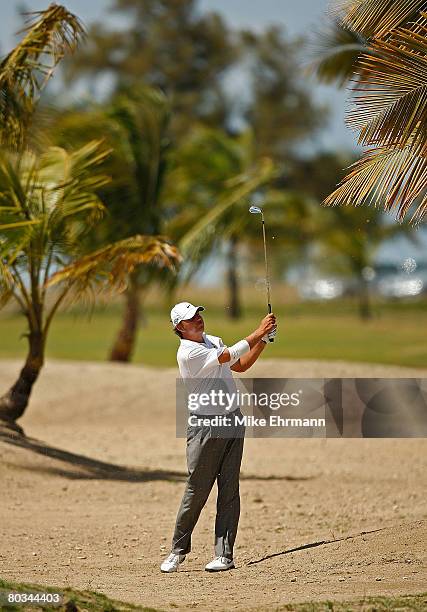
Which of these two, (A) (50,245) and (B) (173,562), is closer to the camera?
(B) (173,562)

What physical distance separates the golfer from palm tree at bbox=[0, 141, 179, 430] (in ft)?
12.6

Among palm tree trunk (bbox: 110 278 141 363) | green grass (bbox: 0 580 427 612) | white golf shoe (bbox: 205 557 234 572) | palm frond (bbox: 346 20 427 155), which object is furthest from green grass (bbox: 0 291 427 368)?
green grass (bbox: 0 580 427 612)

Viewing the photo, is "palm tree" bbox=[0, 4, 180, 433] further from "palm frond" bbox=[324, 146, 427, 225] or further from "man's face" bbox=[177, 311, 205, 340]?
"man's face" bbox=[177, 311, 205, 340]

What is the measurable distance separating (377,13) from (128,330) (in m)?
12.5

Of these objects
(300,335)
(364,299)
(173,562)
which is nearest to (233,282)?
(364,299)

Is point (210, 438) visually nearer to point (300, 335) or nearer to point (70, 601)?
point (70, 601)

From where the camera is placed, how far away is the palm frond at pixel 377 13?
9.31m

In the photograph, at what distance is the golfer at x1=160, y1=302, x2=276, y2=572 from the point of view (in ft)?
23.0

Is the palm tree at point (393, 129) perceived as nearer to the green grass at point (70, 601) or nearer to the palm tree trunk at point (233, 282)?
the green grass at point (70, 601)

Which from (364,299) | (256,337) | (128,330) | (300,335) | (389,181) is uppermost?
(364,299)

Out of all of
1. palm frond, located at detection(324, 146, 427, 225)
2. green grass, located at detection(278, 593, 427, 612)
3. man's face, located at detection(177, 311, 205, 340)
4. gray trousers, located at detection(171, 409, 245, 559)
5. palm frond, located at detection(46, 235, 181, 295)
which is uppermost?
palm frond, located at detection(46, 235, 181, 295)

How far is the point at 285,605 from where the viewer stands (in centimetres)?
597

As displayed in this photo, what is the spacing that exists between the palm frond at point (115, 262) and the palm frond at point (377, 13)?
2967 millimetres

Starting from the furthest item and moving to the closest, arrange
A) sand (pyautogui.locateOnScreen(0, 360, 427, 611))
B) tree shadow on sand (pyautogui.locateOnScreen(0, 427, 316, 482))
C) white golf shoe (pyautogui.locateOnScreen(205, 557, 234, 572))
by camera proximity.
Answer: tree shadow on sand (pyautogui.locateOnScreen(0, 427, 316, 482)) → white golf shoe (pyautogui.locateOnScreen(205, 557, 234, 572)) → sand (pyautogui.locateOnScreen(0, 360, 427, 611))
